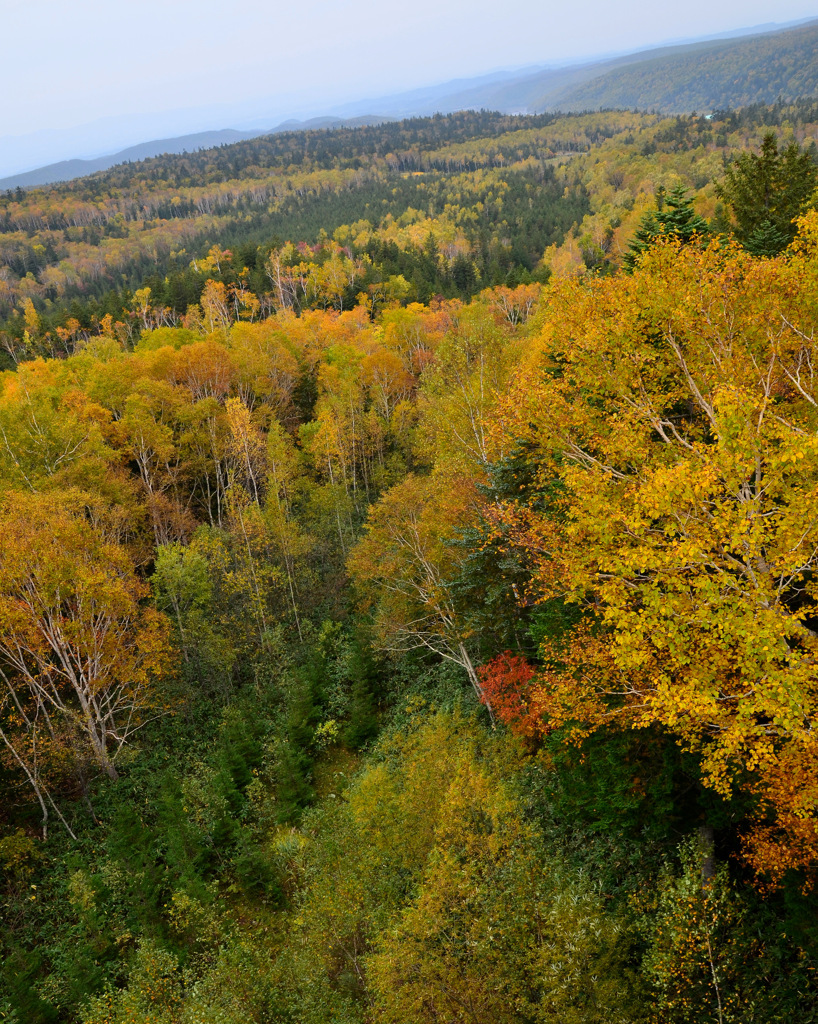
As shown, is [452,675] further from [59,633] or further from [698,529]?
[698,529]

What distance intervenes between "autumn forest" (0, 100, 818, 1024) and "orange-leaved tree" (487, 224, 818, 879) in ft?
0.42

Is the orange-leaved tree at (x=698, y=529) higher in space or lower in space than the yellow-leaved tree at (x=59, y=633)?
higher

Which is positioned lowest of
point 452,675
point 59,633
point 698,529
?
point 452,675

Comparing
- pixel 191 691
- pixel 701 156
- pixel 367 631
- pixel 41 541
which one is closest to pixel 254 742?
pixel 191 691

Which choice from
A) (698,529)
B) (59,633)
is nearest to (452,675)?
(59,633)

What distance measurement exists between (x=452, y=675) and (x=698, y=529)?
64.0 feet

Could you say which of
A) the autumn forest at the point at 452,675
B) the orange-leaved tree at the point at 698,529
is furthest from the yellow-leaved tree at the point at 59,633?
the orange-leaved tree at the point at 698,529

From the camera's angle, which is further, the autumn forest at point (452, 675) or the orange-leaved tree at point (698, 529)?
the autumn forest at point (452, 675)

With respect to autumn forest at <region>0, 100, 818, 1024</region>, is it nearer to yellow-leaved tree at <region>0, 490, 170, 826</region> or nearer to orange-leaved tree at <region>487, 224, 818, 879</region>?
orange-leaved tree at <region>487, 224, 818, 879</region>

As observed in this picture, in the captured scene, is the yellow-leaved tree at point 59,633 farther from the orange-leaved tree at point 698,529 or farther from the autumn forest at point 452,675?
the orange-leaved tree at point 698,529

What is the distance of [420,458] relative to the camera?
4778 cm

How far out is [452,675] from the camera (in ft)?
93.8

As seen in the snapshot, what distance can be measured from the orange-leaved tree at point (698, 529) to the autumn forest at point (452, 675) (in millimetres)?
128

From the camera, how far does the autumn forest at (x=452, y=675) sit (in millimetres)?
11688
